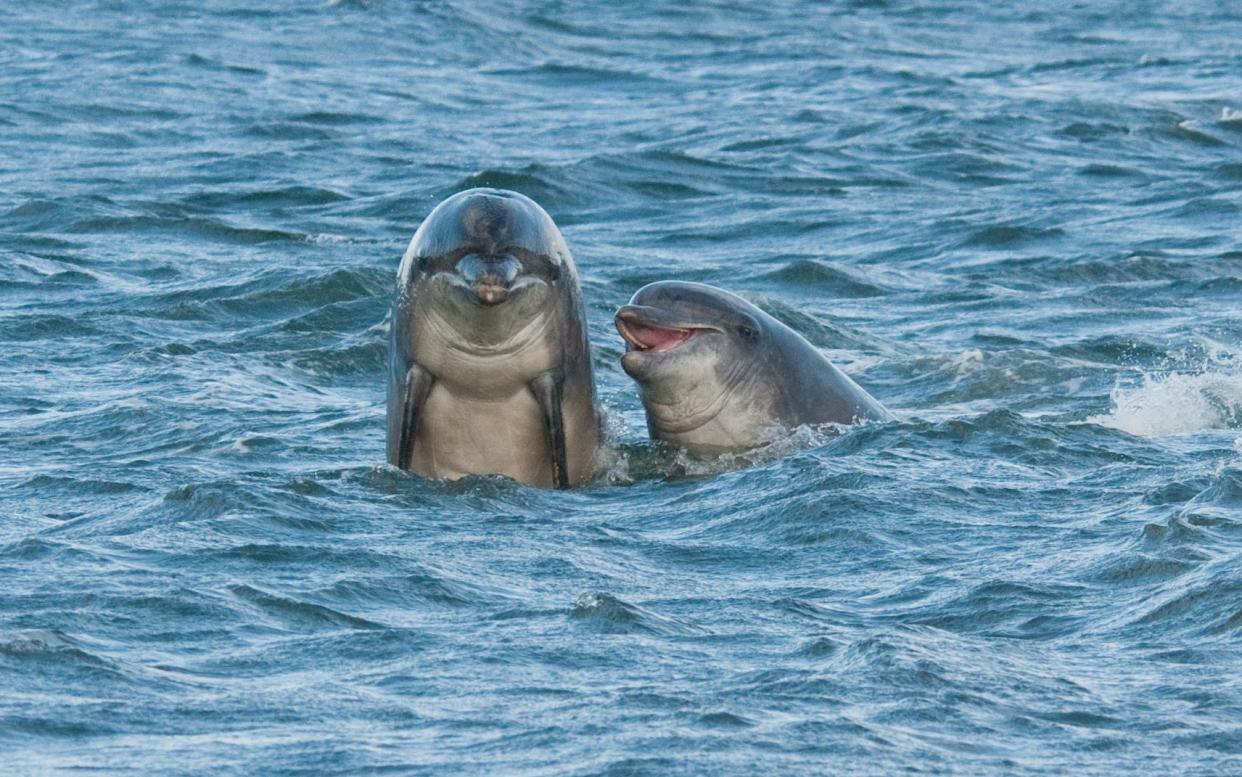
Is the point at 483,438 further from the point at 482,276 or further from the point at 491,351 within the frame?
the point at 482,276

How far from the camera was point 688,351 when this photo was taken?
1144 centimetres

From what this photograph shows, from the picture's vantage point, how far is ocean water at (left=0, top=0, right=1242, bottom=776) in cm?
744

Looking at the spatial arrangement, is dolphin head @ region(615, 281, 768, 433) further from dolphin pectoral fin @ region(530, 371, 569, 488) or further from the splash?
the splash

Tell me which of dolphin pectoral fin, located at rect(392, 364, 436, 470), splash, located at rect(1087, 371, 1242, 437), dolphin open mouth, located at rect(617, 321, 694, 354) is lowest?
splash, located at rect(1087, 371, 1242, 437)

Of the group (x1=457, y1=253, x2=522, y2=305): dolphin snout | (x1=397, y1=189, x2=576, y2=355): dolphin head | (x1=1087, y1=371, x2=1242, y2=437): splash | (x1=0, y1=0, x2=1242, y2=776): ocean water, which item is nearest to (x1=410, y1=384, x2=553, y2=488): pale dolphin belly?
(x1=0, y1=0, x2=1242, y2=776): ocean water

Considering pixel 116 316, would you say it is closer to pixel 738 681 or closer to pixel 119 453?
pixel 119 453

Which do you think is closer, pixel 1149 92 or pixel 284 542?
pixel 284 542

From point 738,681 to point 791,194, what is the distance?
627 inches

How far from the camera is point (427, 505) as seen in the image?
10508 mm

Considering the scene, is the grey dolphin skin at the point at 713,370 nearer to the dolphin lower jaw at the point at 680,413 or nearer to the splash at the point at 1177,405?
the dolphin lower jaw at the point at 680,413

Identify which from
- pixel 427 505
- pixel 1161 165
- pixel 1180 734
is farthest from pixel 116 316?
pixel 1161 165

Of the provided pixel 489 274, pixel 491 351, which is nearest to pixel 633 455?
pixel 491 351

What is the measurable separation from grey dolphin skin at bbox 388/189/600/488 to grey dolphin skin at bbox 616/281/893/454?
494 mm

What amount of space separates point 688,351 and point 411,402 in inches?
57.9
